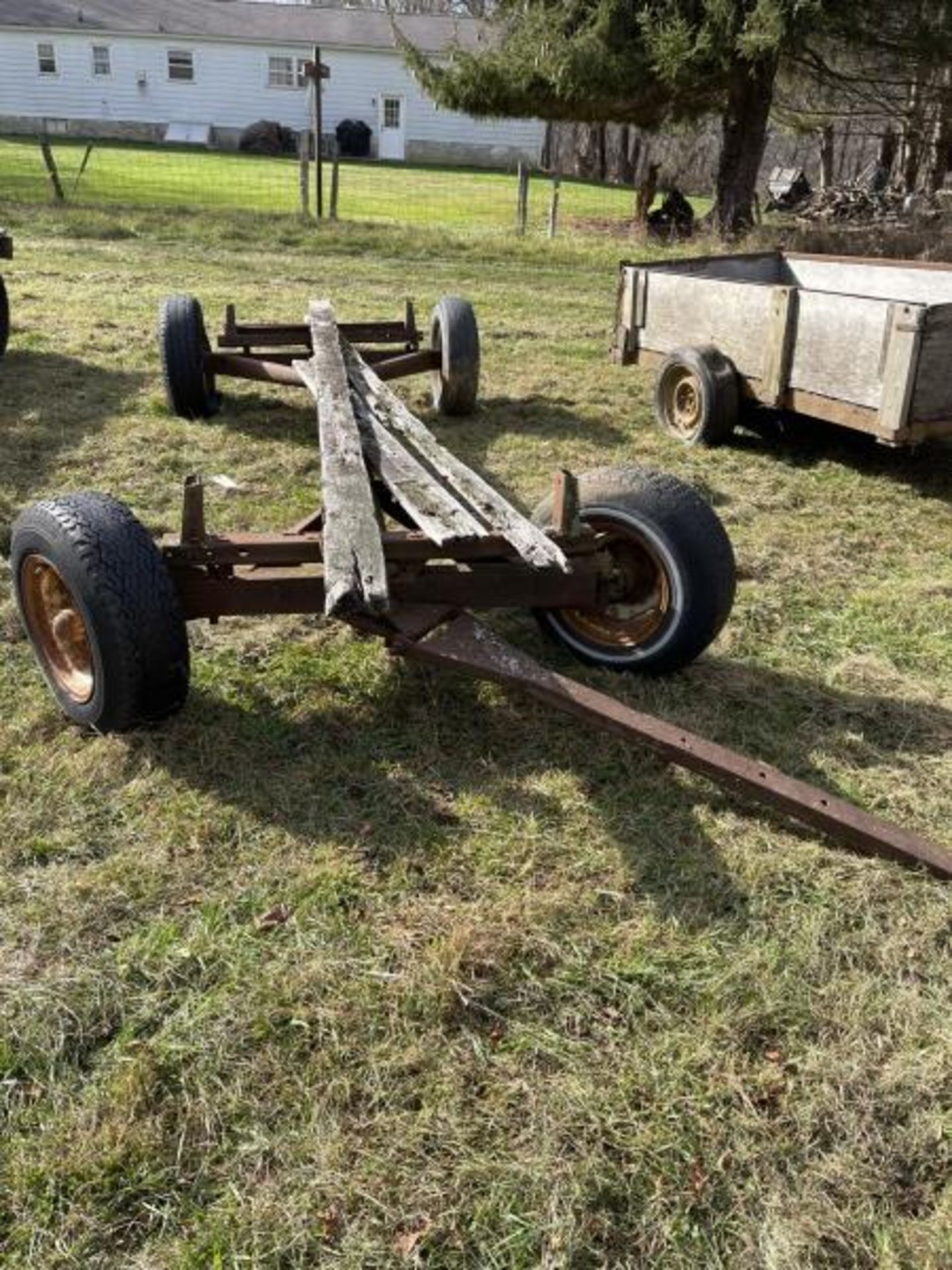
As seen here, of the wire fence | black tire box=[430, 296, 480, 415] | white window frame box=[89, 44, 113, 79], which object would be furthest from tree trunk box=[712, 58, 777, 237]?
white window frame box=[89, 44, 113, 79]

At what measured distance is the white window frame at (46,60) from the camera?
38.0 meters

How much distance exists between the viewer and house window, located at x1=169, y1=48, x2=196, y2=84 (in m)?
37.9

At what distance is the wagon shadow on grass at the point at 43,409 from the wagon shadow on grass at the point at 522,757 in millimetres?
2081

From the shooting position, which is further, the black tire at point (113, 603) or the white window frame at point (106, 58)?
the white window frame at point (106, 58)

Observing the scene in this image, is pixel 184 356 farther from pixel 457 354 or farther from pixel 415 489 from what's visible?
pixel 415 489

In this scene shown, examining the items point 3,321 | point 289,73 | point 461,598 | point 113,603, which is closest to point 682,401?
point 461,598

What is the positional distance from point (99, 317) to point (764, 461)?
633cm

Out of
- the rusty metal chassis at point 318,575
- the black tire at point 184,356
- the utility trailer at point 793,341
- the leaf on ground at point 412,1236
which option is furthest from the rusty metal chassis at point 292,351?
the leaf on ground at point 412,1236

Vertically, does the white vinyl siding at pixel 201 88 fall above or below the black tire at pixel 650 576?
above

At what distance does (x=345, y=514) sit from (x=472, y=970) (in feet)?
4.52

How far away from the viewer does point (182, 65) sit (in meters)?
38.1

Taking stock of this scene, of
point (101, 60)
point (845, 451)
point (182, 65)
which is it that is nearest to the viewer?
point (845, 451)

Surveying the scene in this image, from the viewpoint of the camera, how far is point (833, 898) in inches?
101

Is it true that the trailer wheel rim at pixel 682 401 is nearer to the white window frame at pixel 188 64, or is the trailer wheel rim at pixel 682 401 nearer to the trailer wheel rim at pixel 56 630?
the trailer wheel rim at pixel 56 630
